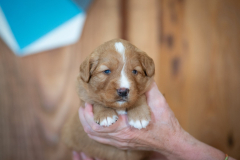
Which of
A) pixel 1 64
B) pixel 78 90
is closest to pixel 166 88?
pixel 78 90

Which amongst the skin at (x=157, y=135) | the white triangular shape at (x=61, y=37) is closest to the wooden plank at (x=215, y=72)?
the skin at (x=157, y=135)

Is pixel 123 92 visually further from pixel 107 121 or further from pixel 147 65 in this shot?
pixel 147 65

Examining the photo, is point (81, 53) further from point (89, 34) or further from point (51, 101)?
point (51, 101)

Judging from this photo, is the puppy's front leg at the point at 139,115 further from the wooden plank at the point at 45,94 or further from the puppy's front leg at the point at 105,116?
the wooden plank at the point at 45,94

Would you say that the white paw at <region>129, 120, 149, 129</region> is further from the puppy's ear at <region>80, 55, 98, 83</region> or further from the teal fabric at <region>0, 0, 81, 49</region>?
the teal fabric at <region>0, 0, 81, 49</region>

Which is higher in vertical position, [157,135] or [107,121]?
[107,121]

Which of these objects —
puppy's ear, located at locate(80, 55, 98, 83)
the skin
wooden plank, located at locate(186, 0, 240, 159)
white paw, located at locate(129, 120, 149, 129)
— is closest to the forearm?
the skin

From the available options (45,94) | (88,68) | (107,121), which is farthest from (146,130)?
(45,94)
